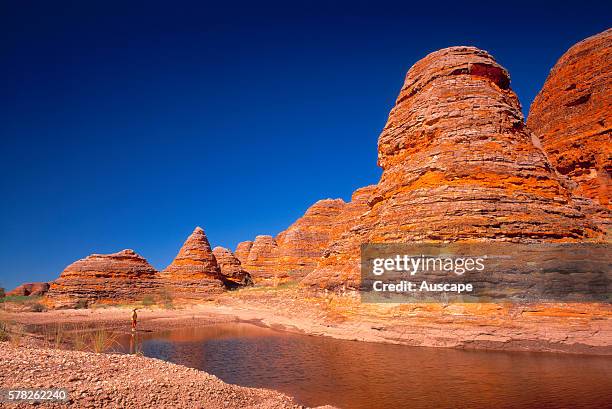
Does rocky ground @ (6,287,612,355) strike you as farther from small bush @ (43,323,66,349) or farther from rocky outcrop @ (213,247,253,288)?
rocky outcrop @ (213,247,253,288)

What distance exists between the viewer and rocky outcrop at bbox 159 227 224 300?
1836 inches

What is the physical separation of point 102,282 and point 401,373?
129 feet

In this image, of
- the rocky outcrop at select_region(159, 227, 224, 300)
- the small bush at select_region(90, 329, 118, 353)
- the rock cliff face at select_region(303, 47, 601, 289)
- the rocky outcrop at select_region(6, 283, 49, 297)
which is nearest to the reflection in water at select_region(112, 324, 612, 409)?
the small bush at select_region(90, 329, 118, 353)

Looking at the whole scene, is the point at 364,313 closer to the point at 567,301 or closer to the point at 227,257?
the point at 567,301

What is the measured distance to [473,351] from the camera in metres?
14.2

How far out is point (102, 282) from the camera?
4050 centimetres

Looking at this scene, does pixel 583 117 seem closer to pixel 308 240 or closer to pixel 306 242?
pixel 308 240

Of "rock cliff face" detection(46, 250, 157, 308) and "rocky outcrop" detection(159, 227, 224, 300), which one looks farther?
"rocky outcrop" detection(159, 227, 224, 300)

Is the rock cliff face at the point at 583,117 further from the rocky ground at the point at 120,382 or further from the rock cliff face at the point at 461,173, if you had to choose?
the rocky ground at the point at 120,382

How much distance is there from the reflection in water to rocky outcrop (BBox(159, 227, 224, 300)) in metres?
30.2

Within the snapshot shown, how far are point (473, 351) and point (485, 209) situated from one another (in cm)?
650

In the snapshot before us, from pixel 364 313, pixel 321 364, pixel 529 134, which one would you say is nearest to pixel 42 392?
pixel 321 364

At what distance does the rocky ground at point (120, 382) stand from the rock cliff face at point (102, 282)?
3707 cm

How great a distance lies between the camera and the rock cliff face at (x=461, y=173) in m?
16.8
